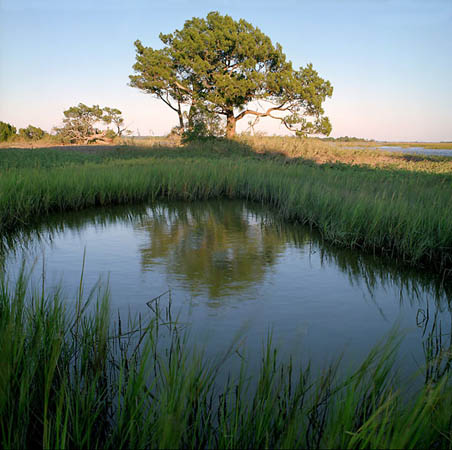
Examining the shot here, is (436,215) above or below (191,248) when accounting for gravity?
above

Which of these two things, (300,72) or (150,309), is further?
(300,72)

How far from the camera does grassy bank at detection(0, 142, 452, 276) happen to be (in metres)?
4.88

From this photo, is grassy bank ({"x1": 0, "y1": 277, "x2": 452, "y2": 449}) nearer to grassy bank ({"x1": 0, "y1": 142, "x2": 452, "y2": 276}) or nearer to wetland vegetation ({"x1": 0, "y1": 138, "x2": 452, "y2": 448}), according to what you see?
wetland vegetation ({"x1": 0, "y1": 138, "x2": 452, "y2": 448})

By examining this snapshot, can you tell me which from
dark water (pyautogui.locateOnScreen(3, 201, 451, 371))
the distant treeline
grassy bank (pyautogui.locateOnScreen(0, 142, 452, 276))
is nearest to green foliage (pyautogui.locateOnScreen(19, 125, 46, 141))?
the distant treeline

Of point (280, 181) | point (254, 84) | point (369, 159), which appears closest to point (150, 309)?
point (280, 181)

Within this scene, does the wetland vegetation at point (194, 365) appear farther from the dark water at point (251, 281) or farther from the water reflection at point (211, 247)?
the water reflection at point (211, 247)

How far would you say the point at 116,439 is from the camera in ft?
5.37

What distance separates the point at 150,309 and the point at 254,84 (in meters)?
21.2

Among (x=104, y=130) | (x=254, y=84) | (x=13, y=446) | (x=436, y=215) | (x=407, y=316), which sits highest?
(x=254, y=84)

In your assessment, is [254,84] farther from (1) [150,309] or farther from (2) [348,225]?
(1) [150,309]

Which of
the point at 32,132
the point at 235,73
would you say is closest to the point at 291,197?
the point at 235,73

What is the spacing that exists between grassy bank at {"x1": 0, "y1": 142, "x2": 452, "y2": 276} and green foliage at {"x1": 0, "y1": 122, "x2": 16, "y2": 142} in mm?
16179

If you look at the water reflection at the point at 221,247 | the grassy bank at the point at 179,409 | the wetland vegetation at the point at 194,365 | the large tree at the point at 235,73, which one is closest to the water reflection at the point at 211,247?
the water reflection at the point at 221,247

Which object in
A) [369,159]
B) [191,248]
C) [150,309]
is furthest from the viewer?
[369,159]
